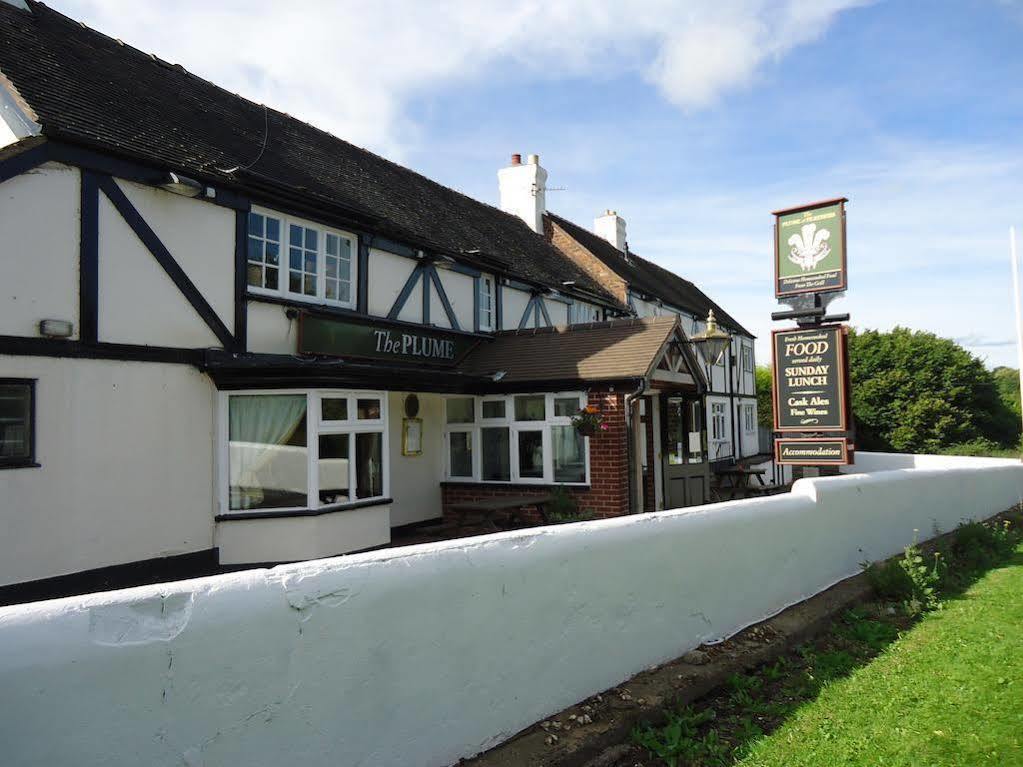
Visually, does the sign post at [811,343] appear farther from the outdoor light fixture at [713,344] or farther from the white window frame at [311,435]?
the white window frame at [311,435]

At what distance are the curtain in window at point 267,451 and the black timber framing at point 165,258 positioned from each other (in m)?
0.84

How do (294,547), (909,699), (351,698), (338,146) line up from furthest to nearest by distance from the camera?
(338,146) → (294,547) → (909,699) → (351,698)

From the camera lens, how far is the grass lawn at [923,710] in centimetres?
394

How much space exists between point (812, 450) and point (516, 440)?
441cm

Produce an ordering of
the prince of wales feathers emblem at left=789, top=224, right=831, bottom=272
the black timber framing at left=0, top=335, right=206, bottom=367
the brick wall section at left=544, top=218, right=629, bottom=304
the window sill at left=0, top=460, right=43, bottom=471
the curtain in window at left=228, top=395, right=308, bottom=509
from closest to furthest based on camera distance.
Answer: the window sill at left=0, top=460, right=43, bottom=471 < the black timber framing at left=0, top=335, right=206, bottom=367 < the curtain in window at left=228, top=395, right=308, bottom=509 < the prince of wales feathers emblem at left=789, top=224, right=831, bottom=272 < the brick wall section at left=544, top=218, right=629, bottom=304

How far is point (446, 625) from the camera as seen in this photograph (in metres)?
3.53

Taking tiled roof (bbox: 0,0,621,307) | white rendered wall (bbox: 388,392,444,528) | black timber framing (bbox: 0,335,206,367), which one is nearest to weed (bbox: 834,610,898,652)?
white rendered wall (bbox: 388,392,444,528)

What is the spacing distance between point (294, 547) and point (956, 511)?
10.5m

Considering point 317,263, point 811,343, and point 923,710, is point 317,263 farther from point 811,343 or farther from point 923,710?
point 923,710

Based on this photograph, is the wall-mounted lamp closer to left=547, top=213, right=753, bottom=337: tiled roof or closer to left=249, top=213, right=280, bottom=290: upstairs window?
left=249, top=213, right=280, bottom=290: upstairs window

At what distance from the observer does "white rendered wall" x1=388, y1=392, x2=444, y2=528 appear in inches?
428

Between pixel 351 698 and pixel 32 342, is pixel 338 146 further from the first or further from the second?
pixel 351 698

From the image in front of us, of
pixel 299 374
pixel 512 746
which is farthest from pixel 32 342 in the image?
pixel 512 746

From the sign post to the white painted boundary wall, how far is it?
13.5ft
